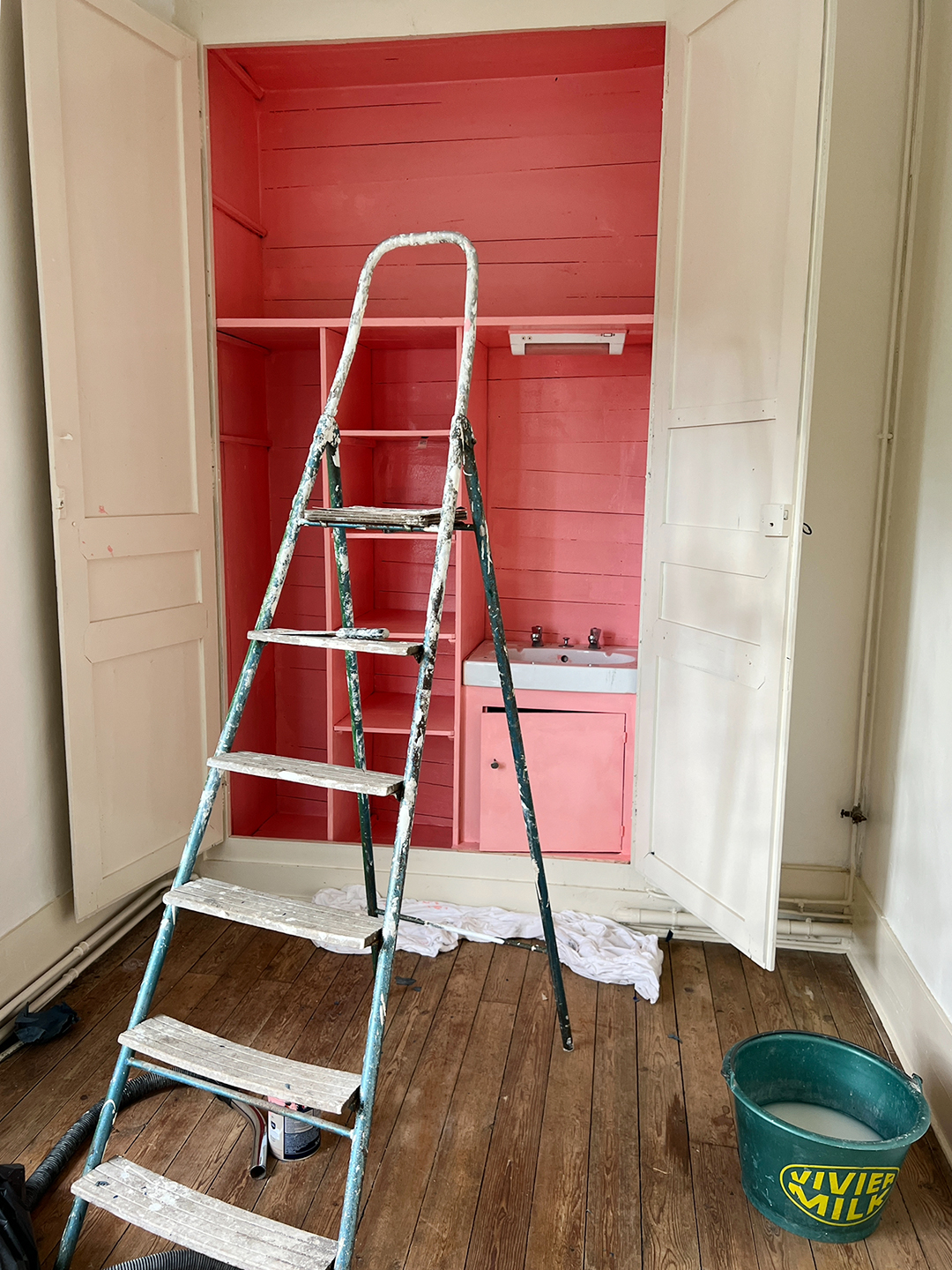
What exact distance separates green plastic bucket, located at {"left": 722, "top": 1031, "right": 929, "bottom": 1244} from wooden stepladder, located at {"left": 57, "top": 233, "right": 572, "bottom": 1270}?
836 millimetres

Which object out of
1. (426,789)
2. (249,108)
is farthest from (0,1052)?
(249,108)

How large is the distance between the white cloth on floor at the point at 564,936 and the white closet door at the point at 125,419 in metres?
0.74

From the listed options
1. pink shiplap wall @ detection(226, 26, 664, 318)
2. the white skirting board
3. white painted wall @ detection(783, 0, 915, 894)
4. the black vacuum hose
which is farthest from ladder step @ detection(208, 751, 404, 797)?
pink shiplap wall @ detection(226, 26, 664, 318)

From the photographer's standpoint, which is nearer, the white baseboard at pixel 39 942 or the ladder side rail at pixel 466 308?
the ladder side rail at pixel 466 308

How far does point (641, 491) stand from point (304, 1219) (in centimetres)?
261

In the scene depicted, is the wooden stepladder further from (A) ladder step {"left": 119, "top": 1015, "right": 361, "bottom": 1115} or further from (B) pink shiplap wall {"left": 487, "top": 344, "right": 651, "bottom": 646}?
(B) pink shiplap wall {"left": 487, "top": 344, "right": 651, "bottom": 646}

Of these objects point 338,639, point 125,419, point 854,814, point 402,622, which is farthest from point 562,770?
point 125,419

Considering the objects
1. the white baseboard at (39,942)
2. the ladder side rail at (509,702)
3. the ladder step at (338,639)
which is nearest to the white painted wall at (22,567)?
the white baseboard at (39,942)

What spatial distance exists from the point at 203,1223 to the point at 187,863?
2.09ft

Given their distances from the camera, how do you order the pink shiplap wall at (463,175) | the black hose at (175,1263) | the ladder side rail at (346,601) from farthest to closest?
the pink shiplap wall at (463,175), the ladder side rail at (346,601), the black hose at (175,1263)

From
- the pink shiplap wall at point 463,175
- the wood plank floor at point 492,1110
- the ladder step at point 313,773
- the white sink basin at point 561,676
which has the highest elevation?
the pink shiplap wall at point 463,175

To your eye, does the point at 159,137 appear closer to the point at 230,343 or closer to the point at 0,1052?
the point at 230,343

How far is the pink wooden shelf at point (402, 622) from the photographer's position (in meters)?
3.19

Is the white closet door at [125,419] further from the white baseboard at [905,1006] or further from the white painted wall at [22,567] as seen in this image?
the white baseboard at [905,1006]
